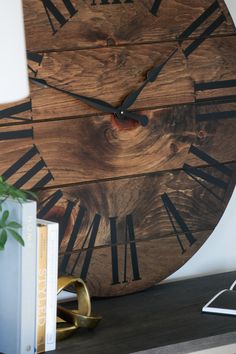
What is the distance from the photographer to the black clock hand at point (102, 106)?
1.81 metres

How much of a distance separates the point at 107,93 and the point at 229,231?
0.52 m

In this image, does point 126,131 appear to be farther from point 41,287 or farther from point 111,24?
point 41,287

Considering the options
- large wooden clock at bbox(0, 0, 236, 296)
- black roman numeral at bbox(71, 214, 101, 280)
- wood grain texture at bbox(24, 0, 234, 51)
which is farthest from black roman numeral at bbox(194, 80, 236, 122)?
black roman numeral at bbox(71, 214, 101, 280)

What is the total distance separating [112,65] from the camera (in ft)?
6.22

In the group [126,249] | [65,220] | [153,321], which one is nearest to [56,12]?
[65,220]

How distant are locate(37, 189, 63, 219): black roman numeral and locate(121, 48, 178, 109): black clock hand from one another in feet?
0.74

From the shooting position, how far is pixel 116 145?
1928 mm

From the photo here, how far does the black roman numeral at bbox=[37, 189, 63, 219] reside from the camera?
1.85m

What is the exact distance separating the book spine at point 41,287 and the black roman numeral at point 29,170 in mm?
190

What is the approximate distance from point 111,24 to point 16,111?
0.27 metres

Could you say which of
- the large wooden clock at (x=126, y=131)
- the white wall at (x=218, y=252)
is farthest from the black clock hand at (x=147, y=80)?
the white wall at (x=218, y=252)

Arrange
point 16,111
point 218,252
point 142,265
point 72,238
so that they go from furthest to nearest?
point 218,252 < point 142,265 < point 72,238 < point 16,111

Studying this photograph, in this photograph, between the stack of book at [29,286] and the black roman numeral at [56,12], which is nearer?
the stack of book at [29,286]

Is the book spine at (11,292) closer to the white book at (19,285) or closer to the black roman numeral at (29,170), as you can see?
the white book at (19,285)
